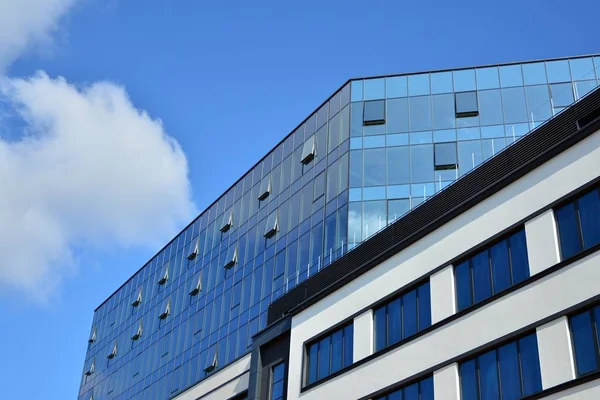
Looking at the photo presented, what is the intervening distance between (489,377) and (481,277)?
353cm

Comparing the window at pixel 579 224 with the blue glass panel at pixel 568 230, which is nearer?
the window at pixel 579 224

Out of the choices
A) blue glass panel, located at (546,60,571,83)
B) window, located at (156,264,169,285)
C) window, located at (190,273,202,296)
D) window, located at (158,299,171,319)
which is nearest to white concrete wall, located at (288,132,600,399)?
blue glass panel, located at (546,60,571,83)

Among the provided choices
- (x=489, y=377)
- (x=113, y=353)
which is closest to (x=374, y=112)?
(x=489, y=377)

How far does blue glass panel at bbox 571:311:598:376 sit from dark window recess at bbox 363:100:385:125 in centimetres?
2498

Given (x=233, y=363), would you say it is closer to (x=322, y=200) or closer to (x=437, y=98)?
(x=322, y=200)

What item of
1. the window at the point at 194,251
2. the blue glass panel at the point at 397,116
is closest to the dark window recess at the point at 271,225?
the blue glass panel at the point at 397,116

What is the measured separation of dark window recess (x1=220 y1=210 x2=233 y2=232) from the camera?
5572 centimetres

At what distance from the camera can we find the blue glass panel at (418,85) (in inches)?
1865

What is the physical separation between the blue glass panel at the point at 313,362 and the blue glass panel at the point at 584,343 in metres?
13.3

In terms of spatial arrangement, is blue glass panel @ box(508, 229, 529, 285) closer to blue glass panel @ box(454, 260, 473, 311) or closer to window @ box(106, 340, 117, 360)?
blue glass panel @ box(454, 260, 473, 311)

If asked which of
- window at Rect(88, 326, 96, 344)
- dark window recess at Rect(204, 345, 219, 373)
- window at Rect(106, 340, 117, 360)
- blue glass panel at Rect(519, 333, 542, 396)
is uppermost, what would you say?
window at Rect(88, 326, 96, 344)

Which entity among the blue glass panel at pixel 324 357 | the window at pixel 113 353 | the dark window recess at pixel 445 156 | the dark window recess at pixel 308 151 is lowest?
the blue glass panel at pixel 324 357

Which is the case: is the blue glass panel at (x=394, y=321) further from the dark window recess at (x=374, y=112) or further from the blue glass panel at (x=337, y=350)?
the dark window recess at (x=374, y=112)

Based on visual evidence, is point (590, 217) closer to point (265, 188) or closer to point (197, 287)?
point (265, 188)
